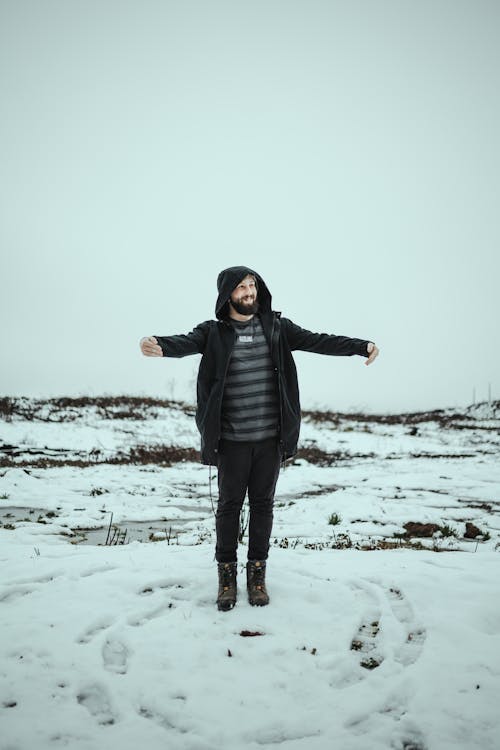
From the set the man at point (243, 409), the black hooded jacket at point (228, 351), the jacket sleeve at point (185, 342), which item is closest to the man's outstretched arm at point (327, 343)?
the black hooded jacket at point (228, 351)

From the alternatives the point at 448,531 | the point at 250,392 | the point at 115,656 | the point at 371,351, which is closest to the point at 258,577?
the point at 115,656

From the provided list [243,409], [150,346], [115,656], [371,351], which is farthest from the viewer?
[371,351]

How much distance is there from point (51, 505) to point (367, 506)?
5.36 meters

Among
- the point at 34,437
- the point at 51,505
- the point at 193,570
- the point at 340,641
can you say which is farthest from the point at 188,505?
the point at 34,437

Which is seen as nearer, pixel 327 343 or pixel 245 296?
pixel 245 296

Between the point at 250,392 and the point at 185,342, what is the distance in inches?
25.8

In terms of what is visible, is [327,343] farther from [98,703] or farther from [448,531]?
[448,531]

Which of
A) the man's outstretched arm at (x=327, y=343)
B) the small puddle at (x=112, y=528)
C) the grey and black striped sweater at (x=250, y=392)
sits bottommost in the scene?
the small puddle at (x=112, y=528)

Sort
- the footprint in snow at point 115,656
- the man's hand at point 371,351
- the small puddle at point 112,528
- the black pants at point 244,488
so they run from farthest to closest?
the small puddle at point 112,528
the man's hand at point 371,351
the black pants at point 244,488
the footprint in snow at point 115,656

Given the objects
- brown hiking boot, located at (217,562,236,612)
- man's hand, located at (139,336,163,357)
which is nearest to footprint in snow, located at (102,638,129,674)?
brown hiking boot, located at (217,562,236,612)

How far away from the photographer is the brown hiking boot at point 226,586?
309 centimetres

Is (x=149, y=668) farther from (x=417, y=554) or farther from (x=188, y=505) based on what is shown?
(x=188, y=505)

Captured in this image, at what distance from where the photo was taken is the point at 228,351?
10.8 ft

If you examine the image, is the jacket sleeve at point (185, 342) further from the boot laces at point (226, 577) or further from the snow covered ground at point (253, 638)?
the snow covered ground at point (253, 638)
